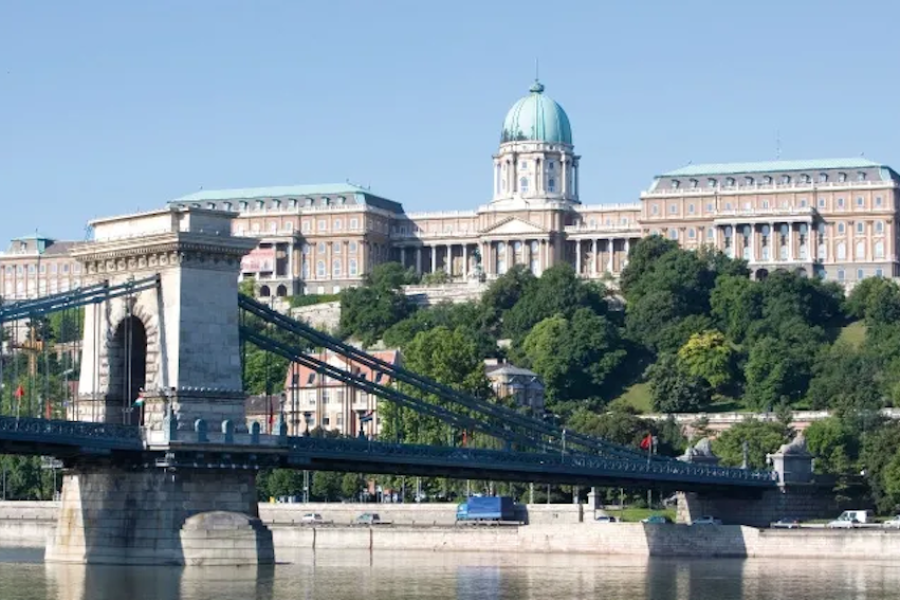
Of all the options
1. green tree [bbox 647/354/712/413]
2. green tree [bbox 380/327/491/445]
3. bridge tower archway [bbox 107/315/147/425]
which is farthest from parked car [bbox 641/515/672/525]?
green tree [bbox 647/354/712/413]

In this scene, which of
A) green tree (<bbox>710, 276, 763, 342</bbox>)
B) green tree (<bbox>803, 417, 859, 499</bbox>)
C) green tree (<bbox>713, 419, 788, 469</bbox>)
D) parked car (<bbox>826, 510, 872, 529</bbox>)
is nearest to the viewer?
parked car (<bbox>826, 510, 872, 529</bbox>)

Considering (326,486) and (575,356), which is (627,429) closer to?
(326,486)

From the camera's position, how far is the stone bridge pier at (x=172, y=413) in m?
71.4

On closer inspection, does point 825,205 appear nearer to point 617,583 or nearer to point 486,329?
point 486,329

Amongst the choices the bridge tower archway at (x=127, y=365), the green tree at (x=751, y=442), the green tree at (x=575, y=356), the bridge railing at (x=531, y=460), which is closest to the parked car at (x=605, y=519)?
the bridge railing at (x=531, y=460)

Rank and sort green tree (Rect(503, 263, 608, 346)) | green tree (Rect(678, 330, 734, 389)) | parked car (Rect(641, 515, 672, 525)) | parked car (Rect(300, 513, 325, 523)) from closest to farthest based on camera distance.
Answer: parked car (Rect(641, 515, 672, 525))
parked car (Rect(300, 513, 325, 523))
green tree (Rect(678, 330, 734, 389))
green tree (Rect(503, 263, 608, 346))

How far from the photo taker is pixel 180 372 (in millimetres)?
72438

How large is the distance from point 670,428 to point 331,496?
2260 centimetres

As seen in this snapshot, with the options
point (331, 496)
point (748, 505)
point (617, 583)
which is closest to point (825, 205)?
point (331, 496)

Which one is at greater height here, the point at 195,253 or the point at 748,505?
the point at 195,253

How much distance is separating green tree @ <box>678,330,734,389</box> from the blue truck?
5009 centimetres

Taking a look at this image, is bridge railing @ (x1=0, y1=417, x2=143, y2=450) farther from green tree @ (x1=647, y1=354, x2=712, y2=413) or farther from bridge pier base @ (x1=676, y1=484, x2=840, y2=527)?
green tree @ (x1=647, y1=354, x2=712, y2=413)

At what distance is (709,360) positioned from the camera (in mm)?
154750

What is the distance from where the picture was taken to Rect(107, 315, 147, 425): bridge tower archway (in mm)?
74562
